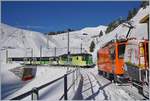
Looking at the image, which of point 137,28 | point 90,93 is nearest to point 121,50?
point 90,93

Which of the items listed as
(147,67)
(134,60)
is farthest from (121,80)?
(147,67)

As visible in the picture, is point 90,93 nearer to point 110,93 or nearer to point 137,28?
point 110,93

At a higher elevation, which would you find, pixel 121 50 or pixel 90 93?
pixel 121 50

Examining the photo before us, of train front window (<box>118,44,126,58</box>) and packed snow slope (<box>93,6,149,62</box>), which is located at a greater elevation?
packed snow slope (<box>93,6,149,62</box>)

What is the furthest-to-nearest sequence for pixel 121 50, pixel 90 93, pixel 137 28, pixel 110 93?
pixel 137 28, pixel 121 50, pixel 90 93, pixel 110 93

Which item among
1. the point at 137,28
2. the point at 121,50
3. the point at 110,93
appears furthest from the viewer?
the point at 137,28

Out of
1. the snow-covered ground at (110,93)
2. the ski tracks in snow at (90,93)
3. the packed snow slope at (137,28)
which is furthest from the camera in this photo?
the packed snow slope at (137,28)

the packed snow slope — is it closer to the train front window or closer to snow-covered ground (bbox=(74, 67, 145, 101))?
the train front window

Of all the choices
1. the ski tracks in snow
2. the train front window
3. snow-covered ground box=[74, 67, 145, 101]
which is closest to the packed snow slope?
the train front window

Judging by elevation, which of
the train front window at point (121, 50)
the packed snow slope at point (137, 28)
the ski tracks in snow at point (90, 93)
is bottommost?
the ski tracks in snow at point (90, 93)

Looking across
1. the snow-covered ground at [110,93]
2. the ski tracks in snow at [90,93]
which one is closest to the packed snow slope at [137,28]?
the ski tracks in snow at [90,93]

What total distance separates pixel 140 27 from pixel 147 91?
244 feet

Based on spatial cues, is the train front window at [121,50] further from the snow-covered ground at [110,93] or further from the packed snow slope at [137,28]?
the packed snow slope at [137,28]

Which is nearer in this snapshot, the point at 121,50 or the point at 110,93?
the point at 110,93
